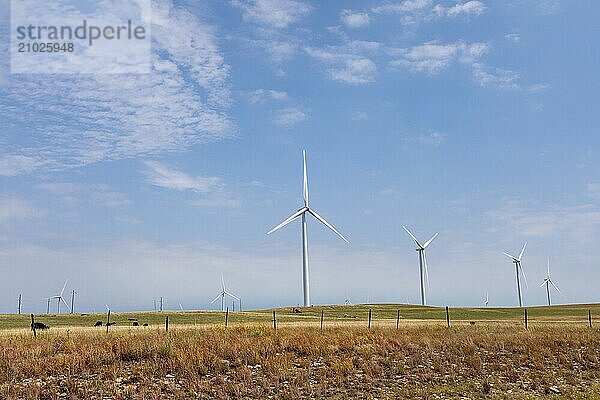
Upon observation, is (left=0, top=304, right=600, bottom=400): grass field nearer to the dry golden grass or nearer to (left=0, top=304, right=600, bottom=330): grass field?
the dry golden grass

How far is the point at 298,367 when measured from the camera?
32062 millimetres

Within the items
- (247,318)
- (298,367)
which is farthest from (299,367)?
(247,318)

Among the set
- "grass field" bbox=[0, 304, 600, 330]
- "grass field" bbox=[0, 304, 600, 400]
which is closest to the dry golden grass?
"grass field" bbox=[0, 304, 600, 400]

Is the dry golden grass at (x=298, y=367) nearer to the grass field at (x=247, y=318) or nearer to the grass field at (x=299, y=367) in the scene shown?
the grass field at (x=299, y=367)

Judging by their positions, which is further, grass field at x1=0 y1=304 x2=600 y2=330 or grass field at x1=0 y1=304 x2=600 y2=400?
grass field at x1=0 y1=304 x2=600 y2=330

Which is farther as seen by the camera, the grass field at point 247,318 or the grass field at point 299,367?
the grass field at point 247,318

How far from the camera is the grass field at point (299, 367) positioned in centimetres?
2773

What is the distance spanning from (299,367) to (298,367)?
5cm

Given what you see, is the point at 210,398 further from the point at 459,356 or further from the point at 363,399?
the point at 459,356

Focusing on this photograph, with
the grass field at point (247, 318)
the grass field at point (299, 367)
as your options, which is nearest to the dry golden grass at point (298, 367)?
the grass field at point (299, 367)

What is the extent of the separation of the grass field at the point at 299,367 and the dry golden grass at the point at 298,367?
5 cm

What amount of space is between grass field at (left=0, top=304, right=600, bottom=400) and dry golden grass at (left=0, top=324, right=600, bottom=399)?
5 centimetres

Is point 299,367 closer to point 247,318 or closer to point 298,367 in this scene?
point 298,367

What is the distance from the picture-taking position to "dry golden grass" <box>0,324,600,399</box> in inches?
1094
